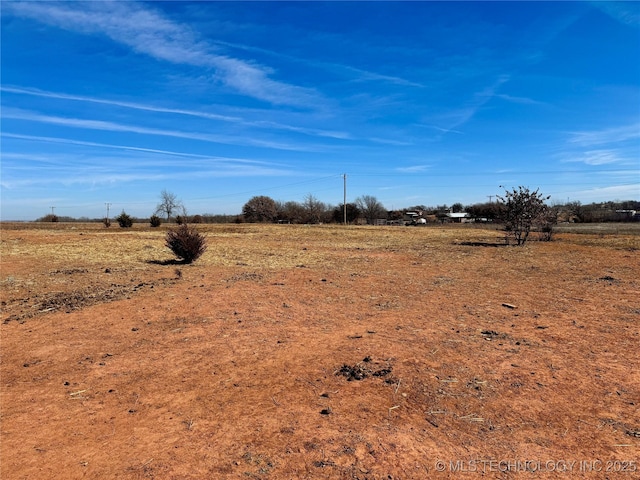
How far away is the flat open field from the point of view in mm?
2828

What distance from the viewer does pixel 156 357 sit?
496cm

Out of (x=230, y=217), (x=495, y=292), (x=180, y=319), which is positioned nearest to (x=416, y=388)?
(x=180, y=319)

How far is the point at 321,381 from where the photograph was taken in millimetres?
4113

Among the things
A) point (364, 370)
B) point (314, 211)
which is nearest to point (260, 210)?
point (314, 211)

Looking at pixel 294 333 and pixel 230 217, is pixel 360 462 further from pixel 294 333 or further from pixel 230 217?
pixel 230 217

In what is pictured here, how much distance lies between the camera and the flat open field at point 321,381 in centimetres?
283

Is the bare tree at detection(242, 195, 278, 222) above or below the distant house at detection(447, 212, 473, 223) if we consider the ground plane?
above

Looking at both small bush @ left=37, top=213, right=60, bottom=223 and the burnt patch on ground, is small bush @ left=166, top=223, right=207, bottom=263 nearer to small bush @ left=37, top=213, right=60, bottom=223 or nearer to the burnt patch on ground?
the burnt patch on ground

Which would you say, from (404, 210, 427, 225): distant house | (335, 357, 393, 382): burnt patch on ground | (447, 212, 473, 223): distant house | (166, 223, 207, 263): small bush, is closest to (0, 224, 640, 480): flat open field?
(335, 357, 393, 382): burnt patch on ground

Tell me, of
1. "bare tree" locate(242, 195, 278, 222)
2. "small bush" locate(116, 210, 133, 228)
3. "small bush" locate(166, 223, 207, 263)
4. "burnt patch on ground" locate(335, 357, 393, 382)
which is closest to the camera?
"burnt patch on ground" locate(335, 357, 393, 382)

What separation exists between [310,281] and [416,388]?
20.7ft

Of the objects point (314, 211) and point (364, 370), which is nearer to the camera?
point (364, 370)

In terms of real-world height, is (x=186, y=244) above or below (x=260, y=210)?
below

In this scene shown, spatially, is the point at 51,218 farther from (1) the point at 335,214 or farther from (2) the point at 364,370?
(2) the point at 364,370
